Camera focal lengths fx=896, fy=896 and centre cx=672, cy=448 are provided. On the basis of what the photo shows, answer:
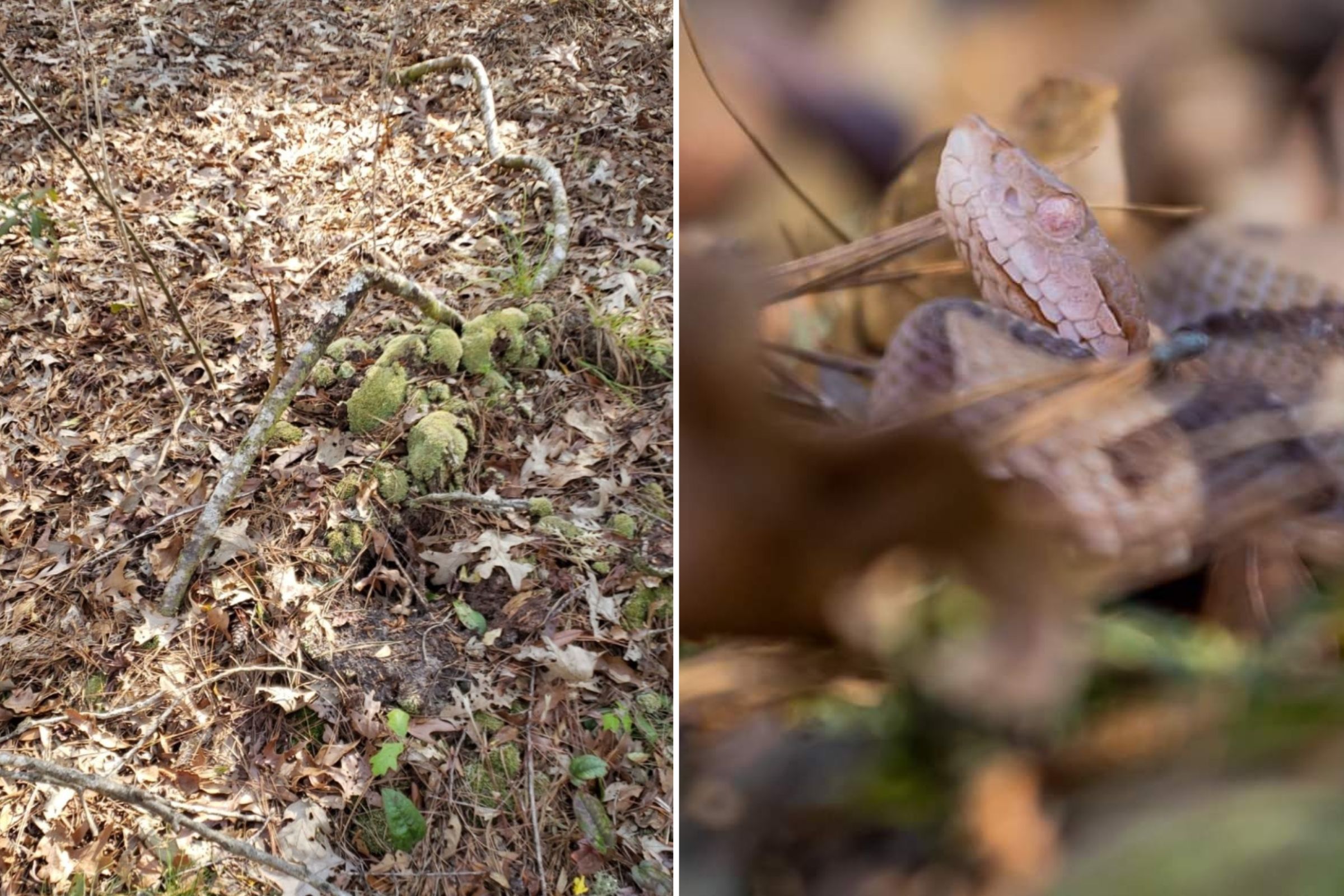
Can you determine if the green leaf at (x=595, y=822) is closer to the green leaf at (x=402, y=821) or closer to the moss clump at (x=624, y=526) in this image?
the green leaf at (x=402, y=821)

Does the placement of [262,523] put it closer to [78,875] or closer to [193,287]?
[78,875]

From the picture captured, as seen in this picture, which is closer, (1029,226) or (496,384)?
(1029,226)

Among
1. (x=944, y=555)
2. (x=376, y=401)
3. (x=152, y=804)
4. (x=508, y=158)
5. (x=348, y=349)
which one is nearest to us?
(x=944, y=555)

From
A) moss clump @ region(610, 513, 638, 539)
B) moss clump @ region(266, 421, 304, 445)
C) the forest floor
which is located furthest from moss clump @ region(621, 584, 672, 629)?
moss clump @ region(266, 421, 304, 445)

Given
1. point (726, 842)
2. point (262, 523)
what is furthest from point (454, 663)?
point (726, 842)

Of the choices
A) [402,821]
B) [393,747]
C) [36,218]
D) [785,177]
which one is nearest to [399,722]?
[393,747]

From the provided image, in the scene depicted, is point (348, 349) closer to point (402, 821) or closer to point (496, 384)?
point (496, 384)
